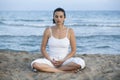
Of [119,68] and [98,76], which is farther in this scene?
[119,68]

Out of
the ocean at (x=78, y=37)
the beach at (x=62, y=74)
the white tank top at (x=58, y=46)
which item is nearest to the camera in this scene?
the beach at (x=62, y=74)

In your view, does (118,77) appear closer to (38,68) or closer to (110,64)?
(110,64)

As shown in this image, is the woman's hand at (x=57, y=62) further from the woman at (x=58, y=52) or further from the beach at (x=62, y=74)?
the beach at (x=62, y=74)

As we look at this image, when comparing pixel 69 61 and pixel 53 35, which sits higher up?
pixel 53 35

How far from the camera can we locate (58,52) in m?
4.80

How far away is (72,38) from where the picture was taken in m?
4.84

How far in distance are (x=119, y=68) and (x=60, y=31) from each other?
1456 mm

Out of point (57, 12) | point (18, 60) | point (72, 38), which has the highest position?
point (57, 12)

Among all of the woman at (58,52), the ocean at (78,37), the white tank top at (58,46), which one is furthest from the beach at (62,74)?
the ocean at (78,37)

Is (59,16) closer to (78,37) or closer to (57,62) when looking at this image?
(57,62)

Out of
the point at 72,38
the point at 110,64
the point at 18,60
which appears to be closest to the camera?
the point at 72,38

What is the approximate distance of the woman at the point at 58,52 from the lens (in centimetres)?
478

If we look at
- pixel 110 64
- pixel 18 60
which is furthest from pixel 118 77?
pixel 18 60

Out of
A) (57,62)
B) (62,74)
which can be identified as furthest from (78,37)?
(62,74)
